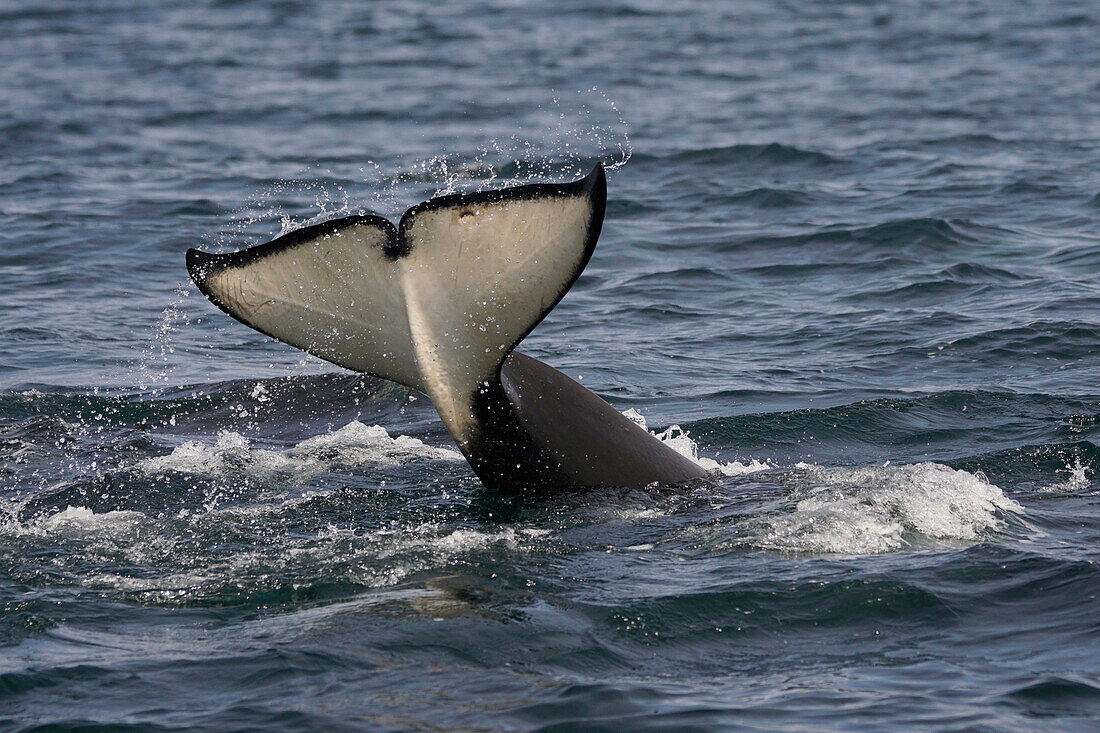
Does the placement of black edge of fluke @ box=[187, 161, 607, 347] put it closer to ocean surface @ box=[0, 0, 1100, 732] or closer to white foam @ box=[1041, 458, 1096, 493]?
ocean surface @ box=[0, 0, 1100, 732]

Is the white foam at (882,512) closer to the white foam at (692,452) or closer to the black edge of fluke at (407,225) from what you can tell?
the white foam at (692,452)

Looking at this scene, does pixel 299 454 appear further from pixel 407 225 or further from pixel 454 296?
pixel 407 225

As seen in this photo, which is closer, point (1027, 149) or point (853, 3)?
point (1027, 149)

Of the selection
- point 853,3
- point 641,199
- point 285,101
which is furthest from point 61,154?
point 853,3

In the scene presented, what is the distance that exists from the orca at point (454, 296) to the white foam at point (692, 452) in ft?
4.28

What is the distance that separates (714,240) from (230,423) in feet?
24.8

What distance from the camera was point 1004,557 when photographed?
5664 millimetres

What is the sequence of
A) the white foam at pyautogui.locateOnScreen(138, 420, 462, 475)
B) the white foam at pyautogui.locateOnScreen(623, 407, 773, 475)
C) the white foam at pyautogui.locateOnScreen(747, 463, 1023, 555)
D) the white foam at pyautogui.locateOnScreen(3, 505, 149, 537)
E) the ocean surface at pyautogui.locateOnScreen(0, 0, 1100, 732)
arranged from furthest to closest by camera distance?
the white foam at pyautogui.locateOnScreen(138, 420, 462, 475)
the white foam at pyautogui.locateOnScreen(623, 407, 773, 475)
the white foam at pyautogui.locateOnScreen(3, 505, 149, 537)
the white foam at pyautogui.locateOnScreen(747, 463, 1023, 555)
the ocean surface at pyautogui.locateOnScreen(0, 0, 1100, 732)

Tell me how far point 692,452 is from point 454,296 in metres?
3.26

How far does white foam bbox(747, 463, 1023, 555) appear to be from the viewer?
588 cm

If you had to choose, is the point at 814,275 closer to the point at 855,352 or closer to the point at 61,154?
the point at 855,352

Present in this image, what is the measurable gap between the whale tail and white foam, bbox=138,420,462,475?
2087 mm

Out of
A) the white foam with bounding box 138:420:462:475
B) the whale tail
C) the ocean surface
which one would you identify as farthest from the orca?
the white foam with bounding box 138:420:462:475

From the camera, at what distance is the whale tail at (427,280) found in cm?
492
